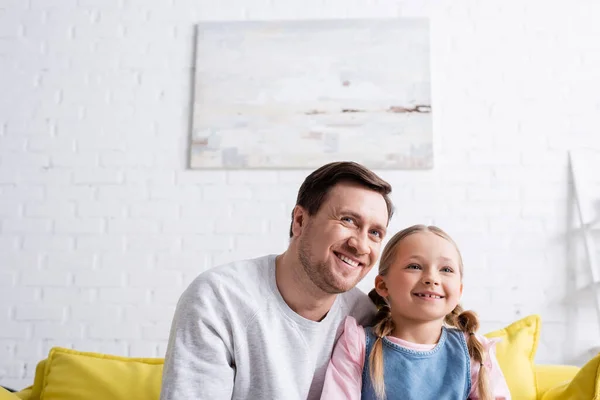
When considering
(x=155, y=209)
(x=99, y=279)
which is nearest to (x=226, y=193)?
(x=155, y=209)

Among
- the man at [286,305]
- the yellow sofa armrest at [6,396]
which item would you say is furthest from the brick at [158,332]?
the man at [286,305]

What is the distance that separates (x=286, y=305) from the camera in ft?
4.80

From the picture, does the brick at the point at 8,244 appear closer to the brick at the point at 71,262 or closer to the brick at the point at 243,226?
the brick at the point at 71,262

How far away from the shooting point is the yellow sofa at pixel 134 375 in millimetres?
1649

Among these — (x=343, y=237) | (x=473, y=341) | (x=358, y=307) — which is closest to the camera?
(x=343, y=237)

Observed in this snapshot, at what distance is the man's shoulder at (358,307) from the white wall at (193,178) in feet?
2.87

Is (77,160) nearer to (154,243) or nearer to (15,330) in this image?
(154,243)

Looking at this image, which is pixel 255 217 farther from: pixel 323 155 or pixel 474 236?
pixel 474 236

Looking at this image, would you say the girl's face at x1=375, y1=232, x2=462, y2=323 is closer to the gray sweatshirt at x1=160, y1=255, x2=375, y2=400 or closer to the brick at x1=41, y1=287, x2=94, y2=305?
the gray sweatshirt at x1=160, y1=255, x2=375, y2=400

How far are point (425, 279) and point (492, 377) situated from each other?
0.32m

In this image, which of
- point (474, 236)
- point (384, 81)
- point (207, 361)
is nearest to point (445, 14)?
point (384, 81)

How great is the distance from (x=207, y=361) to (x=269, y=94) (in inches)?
62.2

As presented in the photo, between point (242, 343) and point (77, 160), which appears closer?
point (242, 343)

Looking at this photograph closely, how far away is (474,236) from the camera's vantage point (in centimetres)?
248
